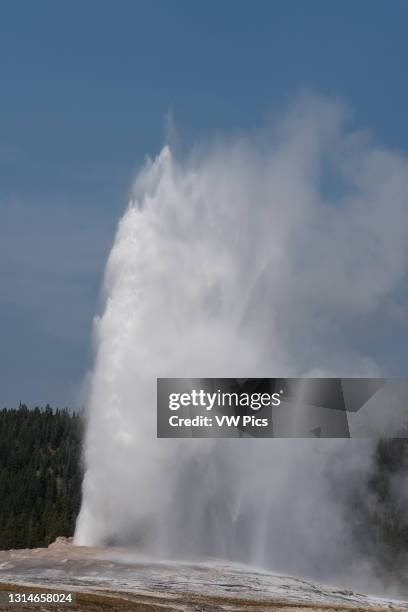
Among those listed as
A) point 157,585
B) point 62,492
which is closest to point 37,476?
point 62,492

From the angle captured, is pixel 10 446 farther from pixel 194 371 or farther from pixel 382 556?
pixel 194 371

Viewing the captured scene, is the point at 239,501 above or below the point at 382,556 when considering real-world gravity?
above

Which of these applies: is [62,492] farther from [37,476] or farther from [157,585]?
[157,585]

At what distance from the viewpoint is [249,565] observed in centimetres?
4791

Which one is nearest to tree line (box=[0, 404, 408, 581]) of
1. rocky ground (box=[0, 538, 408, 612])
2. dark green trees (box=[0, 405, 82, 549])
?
dark green trees (box=[0, 405, 82, 549])

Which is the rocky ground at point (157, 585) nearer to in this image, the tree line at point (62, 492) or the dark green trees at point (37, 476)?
the tree line at point (62, 492)

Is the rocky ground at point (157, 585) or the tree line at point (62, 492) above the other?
the tree line at point (62, 492)

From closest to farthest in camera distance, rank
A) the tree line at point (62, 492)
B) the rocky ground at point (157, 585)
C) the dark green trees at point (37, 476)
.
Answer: the rocky ground at point (157, 585) → the tree line at point (62, 492) → the dark green trees at point (37, 476)

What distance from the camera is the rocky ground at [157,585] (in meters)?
31.8

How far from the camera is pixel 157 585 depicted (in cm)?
3659

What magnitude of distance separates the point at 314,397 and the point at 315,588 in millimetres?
22119

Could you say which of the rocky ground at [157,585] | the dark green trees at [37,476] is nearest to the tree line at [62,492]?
the dark green trees at [37,476]

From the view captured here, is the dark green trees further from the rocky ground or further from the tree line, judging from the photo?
the rocky ground

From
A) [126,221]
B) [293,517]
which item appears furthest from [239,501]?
[126,221]
